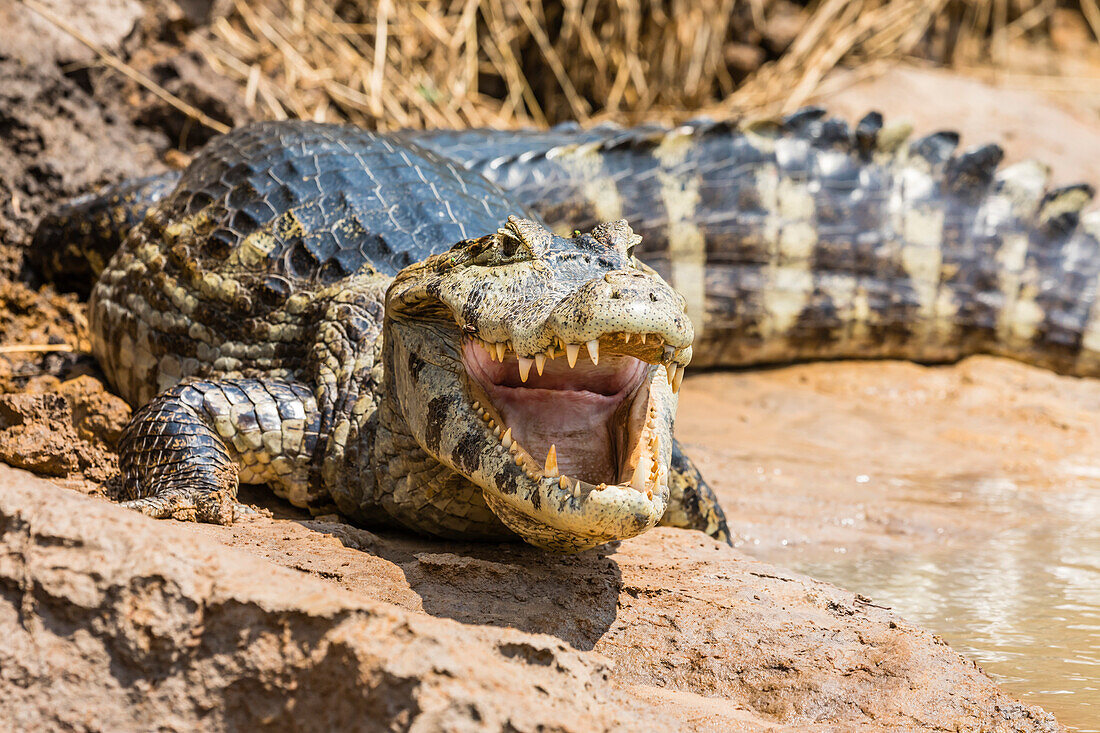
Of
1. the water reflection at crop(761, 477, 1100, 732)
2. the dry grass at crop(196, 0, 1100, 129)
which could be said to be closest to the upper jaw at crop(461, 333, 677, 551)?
the water reflection at crop(761, 477, 1100, 732)

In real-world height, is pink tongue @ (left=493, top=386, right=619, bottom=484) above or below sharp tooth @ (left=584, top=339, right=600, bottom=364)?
below

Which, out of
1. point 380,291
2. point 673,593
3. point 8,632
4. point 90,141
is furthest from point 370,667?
point 90,141

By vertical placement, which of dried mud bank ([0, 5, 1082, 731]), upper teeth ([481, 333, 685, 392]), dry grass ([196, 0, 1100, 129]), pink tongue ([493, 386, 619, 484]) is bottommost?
dried mud bank ([0, 5, 1082, 731])

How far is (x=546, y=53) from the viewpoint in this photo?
7.62 metres

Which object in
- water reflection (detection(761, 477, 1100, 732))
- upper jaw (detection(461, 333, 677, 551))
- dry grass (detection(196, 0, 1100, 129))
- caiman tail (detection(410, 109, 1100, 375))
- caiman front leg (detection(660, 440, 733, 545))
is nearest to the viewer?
upper jaw (detection(461, 333, 677, 551))

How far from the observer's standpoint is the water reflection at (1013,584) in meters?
2.46

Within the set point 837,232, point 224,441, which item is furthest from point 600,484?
point 837,232

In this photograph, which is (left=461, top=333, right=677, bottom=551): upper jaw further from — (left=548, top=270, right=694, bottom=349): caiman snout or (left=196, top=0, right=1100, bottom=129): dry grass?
(left=196, top=0, right=1100, bottom=129): dry grass

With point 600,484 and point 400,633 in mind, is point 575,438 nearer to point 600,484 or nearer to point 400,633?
point 600,484

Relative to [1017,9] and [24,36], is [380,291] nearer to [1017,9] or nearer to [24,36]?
[24,36]

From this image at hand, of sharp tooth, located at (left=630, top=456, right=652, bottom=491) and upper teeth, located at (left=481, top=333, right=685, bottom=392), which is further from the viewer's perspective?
sharp tooth, located at (left=630, top=456, right=652, bottom=491)

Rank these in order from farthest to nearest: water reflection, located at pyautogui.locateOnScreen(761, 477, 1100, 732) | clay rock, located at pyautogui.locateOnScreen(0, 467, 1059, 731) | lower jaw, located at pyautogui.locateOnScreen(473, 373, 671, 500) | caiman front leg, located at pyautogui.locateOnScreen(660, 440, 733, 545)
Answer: caiman front leg, located at pyautogui.locateOnScreen(660, 440, 733, 545), water reflection, located at pyautogui.locateOnScreen(761, 477, 1100, 732), lower jaw, located at pyautogui.locateOnScreen(473, 373, 671, 500), clay rock, located at pyautogui.locateOnScreen(0, 467, 1059, 731)

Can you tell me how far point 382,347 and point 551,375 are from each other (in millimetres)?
757

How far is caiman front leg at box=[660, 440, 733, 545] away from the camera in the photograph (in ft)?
10.0
